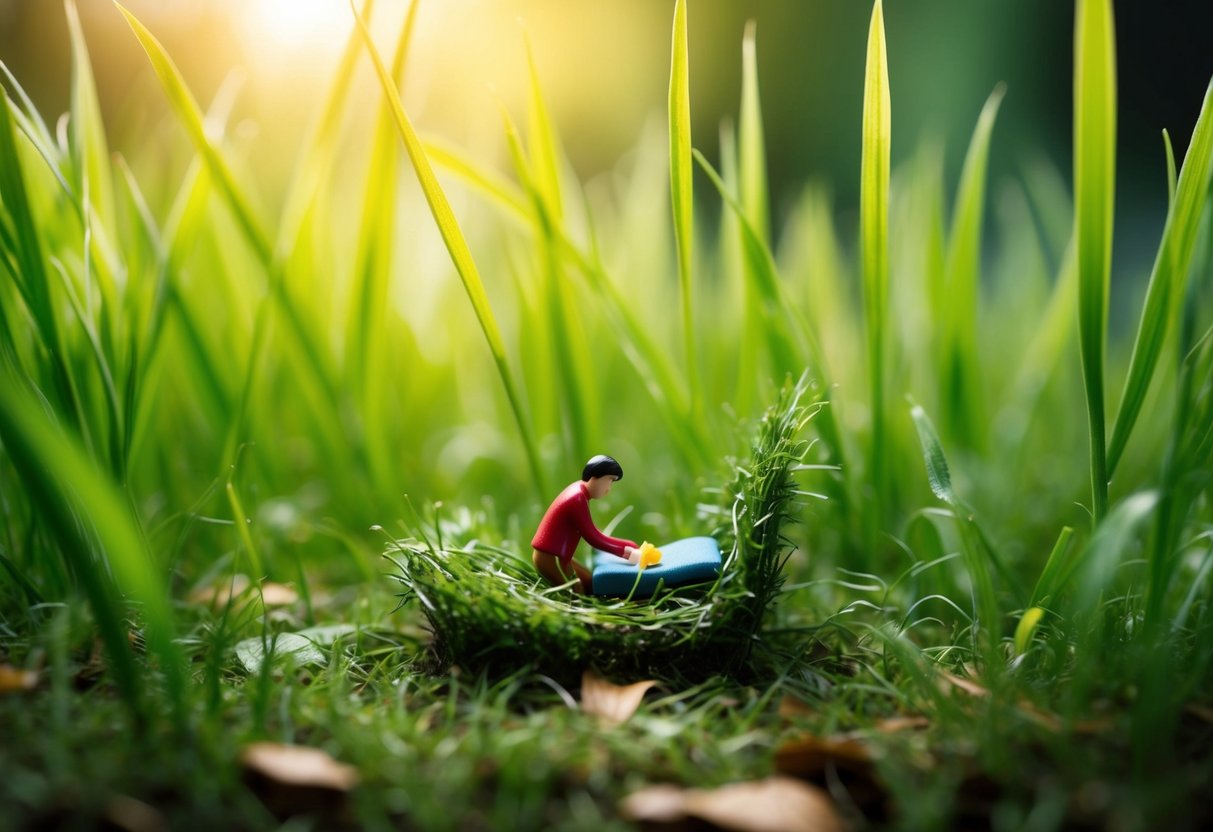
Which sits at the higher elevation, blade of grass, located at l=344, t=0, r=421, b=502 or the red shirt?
blade of grass, located at l=344, t=0, r=421, b=502

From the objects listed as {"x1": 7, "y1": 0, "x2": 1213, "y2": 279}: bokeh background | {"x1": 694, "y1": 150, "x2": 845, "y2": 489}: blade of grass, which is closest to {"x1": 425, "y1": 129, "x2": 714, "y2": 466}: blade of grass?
{"x1": 694, "y1": 150, "x2": 845, "y2": 489}: blade of grass

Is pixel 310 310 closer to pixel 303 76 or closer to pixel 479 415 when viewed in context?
pixel 479 415

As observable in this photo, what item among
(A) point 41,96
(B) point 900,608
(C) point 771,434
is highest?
(A) point 41,96

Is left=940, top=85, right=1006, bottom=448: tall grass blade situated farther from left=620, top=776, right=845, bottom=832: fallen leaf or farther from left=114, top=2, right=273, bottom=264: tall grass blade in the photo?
left=114, top=2, right=273, bottom=264: tall grass blade

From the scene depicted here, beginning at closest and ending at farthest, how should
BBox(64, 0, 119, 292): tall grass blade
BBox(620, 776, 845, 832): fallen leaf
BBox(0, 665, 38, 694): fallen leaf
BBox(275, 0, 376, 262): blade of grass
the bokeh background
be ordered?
BBox(620, 776, 845, 832): fallen leaf
BBox(0, 665, 38, 694): fallen leaf
BBox(64, 0, 119, 292): tall grass blade
BBox(275, 0, 376, 262): blade of grass
the bokeh background

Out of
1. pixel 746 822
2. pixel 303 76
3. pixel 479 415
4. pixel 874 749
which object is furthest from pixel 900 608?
pixel 303 76

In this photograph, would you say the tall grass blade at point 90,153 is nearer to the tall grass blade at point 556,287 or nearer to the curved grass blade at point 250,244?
the curved grass blade at point 250,244

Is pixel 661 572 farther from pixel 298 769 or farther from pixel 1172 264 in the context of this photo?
pixel 1172 264
